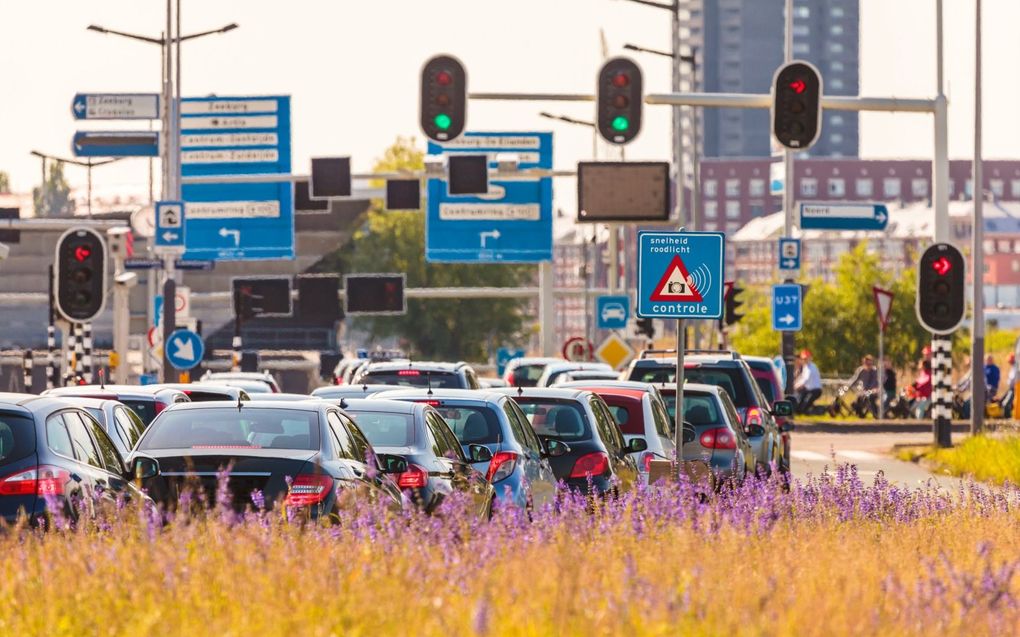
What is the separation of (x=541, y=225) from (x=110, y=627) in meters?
51.0

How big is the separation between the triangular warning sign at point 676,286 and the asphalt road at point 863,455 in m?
4.92

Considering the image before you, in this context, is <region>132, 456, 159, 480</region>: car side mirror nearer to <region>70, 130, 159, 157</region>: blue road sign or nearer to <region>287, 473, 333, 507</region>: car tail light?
<region>287, 473, 333, 507</region>: car tail light

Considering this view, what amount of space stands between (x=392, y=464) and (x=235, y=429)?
119 cm

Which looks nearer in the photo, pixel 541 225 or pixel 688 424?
pixel 688 424

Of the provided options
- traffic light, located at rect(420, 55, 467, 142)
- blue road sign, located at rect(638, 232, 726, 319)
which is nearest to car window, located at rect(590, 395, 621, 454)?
blue road sign, located at rect(638, 232, 726, 319)

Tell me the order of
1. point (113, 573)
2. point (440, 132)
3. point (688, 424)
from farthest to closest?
point (440, 132) → point (688, 424) → point (113, 573)

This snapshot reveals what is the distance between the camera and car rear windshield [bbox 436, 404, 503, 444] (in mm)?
17906

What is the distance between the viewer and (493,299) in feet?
361

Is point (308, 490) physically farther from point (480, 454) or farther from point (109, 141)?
point (109, 141)

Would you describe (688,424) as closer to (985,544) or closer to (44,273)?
(985,544)

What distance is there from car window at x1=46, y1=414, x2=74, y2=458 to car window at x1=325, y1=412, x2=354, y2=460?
5.46 ft

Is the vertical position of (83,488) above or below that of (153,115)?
below

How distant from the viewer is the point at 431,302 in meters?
110

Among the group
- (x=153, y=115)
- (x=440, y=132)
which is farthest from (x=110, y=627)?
(x=153, y=115)
